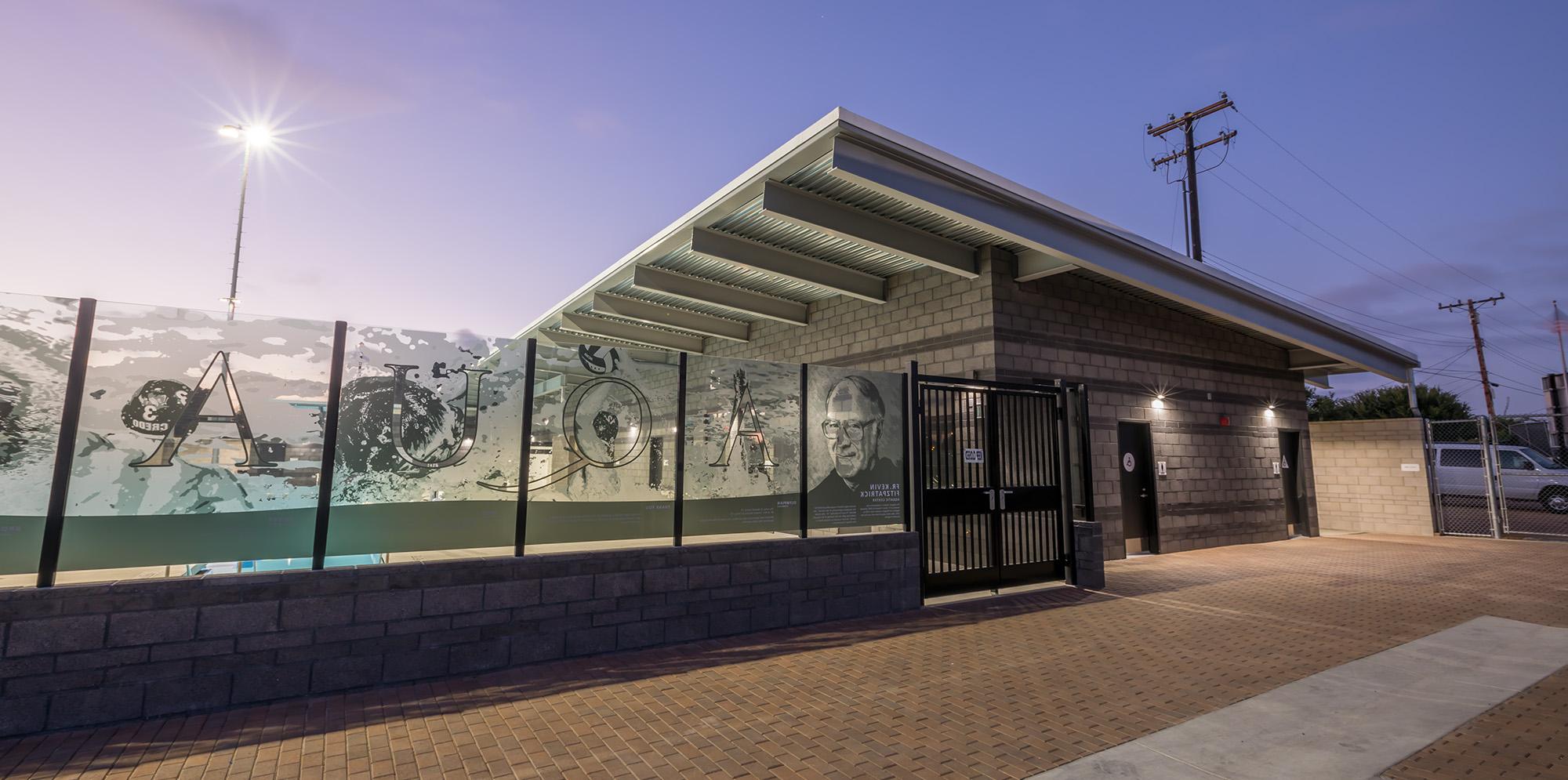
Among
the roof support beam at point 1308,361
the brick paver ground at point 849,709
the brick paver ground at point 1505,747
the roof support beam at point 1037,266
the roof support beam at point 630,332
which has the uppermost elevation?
the roof support beam at point 630,332

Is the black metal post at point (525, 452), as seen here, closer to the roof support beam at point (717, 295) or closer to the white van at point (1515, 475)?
the roof support beam at point (717, 295)

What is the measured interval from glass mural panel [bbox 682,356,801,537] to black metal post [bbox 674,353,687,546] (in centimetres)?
5

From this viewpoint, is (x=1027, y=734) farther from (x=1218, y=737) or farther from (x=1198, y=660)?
(x=1198, y=660)

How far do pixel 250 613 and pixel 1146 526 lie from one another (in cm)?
1236

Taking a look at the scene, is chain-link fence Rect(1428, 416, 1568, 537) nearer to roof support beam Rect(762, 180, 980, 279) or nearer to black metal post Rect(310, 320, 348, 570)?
roof support beam Rect(762, 180, 980, 279)

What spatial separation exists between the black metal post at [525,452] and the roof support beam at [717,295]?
5885 millimetres

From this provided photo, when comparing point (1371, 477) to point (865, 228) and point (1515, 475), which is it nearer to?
point (1515, 475)

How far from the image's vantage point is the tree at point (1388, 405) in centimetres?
3874

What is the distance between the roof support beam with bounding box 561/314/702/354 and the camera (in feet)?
48.5

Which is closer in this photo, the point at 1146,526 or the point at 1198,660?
the point at 1198,660

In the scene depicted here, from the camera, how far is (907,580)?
730cm

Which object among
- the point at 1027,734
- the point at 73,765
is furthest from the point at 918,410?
the point at 73,765

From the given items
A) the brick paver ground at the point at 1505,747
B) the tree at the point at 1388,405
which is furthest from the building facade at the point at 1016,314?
the tree at the point at 1388,405

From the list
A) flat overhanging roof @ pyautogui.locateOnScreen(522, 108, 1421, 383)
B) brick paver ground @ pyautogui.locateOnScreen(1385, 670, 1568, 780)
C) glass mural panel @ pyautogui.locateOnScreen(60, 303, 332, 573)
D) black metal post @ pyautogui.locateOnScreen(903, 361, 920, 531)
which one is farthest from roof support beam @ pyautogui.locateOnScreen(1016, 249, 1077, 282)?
glass mural panel @ pyautogui.locateOnScreen(60, 303, 332, 573)
